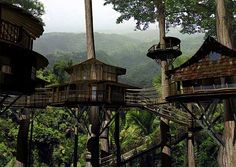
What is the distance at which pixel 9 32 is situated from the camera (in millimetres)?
14633

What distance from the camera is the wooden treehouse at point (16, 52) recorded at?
14367mm

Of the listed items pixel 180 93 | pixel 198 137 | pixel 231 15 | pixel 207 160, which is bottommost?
pixel 207 160

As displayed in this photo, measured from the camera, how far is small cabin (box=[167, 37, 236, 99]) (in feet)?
58.1

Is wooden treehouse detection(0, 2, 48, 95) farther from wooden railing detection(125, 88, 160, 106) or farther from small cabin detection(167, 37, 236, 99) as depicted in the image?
wooden railing detection(125, 88, 160, 106)

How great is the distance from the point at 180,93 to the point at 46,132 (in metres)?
24.7

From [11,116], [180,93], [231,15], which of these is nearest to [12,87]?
[180,93]

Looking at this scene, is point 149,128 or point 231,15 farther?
point 149,128

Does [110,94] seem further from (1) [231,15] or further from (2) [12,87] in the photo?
(1) [231,15]

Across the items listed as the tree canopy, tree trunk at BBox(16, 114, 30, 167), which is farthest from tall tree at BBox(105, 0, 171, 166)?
tree trunk at BBox(16, 114, 30, 167)

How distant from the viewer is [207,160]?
40.7 meters

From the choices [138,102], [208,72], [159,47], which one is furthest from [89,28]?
[208,72]

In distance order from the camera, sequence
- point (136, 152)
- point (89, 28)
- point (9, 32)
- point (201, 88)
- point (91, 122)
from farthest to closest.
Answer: point (136, 152) → point (89, 28) → point (91, 122) → point (201, 88) → point (9, 32)

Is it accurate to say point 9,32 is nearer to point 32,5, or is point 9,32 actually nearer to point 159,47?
point 159,47

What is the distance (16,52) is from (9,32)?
91cm
